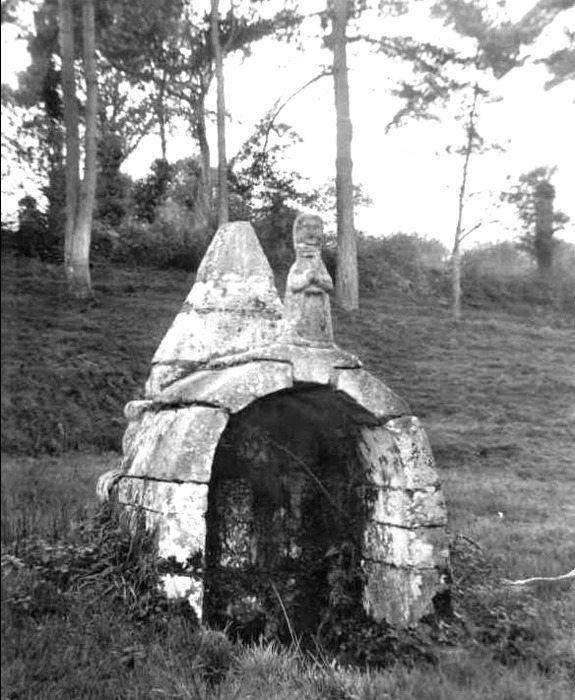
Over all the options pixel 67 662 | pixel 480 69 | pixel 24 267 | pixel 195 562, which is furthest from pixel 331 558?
pixel 480 69

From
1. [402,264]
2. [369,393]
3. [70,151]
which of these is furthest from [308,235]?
[70,151]

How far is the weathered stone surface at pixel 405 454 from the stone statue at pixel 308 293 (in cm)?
69

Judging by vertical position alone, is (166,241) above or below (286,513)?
→ above

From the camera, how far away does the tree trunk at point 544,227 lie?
6172mm

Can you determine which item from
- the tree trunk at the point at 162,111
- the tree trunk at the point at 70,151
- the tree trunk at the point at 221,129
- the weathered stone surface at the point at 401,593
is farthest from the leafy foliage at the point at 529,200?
the tree trunk at the point at 70,151

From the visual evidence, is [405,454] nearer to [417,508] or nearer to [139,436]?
[417,508]

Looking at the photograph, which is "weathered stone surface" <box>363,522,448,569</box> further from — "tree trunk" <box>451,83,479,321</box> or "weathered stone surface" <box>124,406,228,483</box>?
"tree trunk" <box>451,83,479,321</box>

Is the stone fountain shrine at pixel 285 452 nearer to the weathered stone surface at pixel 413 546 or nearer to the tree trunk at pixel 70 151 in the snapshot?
the weathered stone surface at pixel 413 546

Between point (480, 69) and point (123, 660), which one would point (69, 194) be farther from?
point (480, 69)

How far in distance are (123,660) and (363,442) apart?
228cm

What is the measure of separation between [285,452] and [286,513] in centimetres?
42

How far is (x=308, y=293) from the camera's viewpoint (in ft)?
17.0

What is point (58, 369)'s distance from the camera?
4.01m

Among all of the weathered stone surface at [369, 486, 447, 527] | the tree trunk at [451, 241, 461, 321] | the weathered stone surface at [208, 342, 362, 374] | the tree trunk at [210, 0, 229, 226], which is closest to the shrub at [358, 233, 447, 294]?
the tree trunk at [451, 241, 461, 321]
